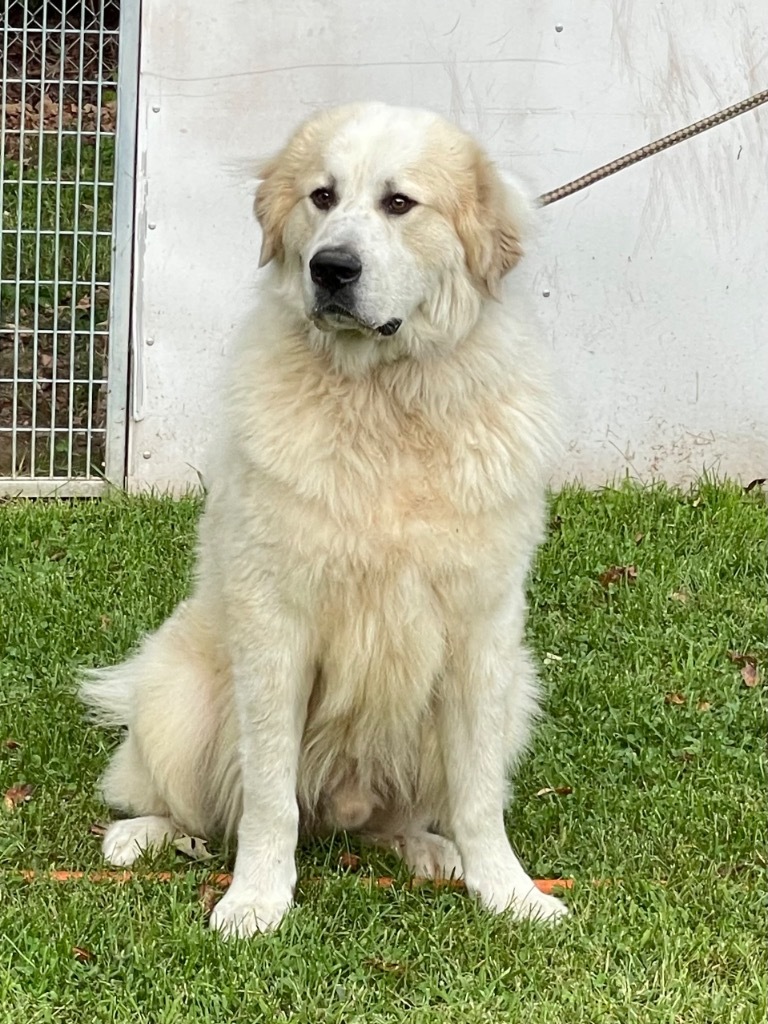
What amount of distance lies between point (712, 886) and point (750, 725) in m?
1.01

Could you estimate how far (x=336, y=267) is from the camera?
282 centimetres

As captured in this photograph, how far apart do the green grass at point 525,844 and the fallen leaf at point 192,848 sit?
0.15 ft

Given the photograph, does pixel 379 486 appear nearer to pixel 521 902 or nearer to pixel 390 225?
pixel 390 225

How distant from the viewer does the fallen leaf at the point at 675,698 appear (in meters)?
4.29

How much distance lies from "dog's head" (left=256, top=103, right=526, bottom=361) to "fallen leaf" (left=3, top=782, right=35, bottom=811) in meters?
1.56

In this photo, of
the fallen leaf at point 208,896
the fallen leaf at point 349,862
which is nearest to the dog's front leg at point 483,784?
the fallen leaf at point 349,862

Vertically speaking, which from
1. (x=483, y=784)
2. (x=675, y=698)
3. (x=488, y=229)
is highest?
(x=488, y=229)

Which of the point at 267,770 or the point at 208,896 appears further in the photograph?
the point at 208,896

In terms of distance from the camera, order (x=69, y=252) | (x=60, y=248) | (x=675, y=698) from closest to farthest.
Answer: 1. (x=675, y=698)
2. (x=60, y=248)
3. (x=69, y=252)

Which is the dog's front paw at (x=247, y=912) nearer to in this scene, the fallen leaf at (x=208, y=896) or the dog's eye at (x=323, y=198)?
the fallen leaf at (x=208, y=896)

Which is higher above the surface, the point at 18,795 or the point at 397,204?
the point at 397,204

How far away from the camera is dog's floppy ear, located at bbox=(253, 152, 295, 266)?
305 cm

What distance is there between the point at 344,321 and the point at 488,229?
382mm

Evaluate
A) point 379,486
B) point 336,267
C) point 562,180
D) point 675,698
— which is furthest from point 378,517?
point 562,180
